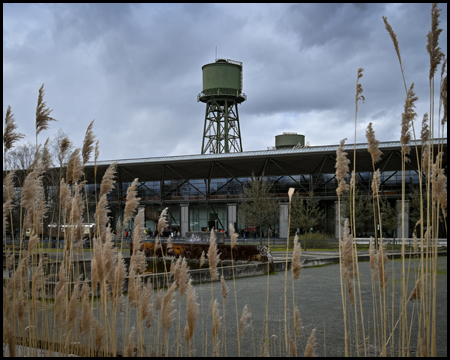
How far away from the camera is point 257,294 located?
8.64 metres

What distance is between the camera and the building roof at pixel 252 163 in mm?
32719

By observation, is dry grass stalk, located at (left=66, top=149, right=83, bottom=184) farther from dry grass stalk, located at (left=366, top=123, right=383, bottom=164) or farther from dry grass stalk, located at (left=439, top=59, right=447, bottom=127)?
dry grass stalk, located at (left=439, top=59, right=447, bottom=127)

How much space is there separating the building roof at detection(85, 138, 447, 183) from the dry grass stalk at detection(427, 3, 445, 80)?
91.1 ft

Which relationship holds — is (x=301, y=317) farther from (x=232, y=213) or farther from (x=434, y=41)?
(x=232, y=213)

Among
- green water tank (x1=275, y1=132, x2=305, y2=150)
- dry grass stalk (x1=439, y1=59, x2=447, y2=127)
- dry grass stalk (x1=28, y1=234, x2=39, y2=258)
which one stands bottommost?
dry grass stalk (x1=28, y1=234, x2=39, y2=258)

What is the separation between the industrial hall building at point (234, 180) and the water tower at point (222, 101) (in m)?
7.30

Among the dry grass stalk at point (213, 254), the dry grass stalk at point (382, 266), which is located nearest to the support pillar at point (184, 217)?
the dry grass stalk at point (213, 254)

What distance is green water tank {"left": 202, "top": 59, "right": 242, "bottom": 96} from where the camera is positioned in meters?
49.0

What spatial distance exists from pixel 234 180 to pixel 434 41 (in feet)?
128

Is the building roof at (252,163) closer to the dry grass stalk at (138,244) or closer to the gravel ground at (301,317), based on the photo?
the gravel ground at (301,317)

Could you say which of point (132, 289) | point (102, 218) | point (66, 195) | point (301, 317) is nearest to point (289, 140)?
point (301, 317)

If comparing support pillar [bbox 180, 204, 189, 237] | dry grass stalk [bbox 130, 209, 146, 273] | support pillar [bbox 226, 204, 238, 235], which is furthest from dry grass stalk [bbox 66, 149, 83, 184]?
support pillar [bbox 180, 204, 189, 237]

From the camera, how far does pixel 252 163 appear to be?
37250 millimetres

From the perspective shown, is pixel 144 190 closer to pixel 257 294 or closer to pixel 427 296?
pixel 257 294
